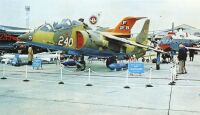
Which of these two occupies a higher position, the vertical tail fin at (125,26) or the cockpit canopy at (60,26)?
the vertical tail fin at (125,26)

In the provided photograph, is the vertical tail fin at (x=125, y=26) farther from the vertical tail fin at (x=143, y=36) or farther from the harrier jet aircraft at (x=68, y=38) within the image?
the harrier jet aircraft at (x=68, y=38)

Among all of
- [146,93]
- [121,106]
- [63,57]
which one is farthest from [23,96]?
[63,57]

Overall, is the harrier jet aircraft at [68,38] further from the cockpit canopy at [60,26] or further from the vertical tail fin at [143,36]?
the vertical tail fin at [143,36]

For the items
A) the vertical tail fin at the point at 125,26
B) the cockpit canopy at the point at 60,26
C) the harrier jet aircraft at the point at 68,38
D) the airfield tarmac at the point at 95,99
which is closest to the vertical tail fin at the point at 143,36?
the vertical tail fin at the point at 125,26

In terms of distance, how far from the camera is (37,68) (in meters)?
20.1

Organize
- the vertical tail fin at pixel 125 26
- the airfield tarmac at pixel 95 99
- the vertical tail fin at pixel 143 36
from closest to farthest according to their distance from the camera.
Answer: the airfield tarmac at pixel 95 99
the vertical tail fin at pixel 143 36
the vertical tail fin at pixel 125 26

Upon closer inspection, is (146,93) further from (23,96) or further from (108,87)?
(23,96)

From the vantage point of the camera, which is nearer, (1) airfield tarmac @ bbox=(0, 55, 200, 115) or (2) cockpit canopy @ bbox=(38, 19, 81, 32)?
(1) airfield tarmac @ bbox=(0, 55, 200, 115)

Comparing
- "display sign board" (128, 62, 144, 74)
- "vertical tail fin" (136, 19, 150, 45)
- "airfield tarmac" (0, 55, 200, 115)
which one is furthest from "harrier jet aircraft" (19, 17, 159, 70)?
"vertical tail fin" (136, 19, 150, 45)

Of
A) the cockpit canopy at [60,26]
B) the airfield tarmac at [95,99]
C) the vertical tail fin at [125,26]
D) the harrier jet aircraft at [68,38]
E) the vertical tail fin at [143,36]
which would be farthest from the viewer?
the vertical tail fin at [125,26]

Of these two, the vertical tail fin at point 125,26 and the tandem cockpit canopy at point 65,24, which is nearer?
the tandem cockpit canopy at point 65,24

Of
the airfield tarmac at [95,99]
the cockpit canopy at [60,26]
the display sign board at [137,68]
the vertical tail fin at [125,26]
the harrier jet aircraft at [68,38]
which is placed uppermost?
the vertical tail fin at [125,26]

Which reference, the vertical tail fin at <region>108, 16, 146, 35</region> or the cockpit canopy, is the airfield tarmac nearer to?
the cockpit canopy

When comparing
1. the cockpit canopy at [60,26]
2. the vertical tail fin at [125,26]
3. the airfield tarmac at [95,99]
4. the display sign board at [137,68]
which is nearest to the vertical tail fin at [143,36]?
the vertical tail fin at [125,26]
